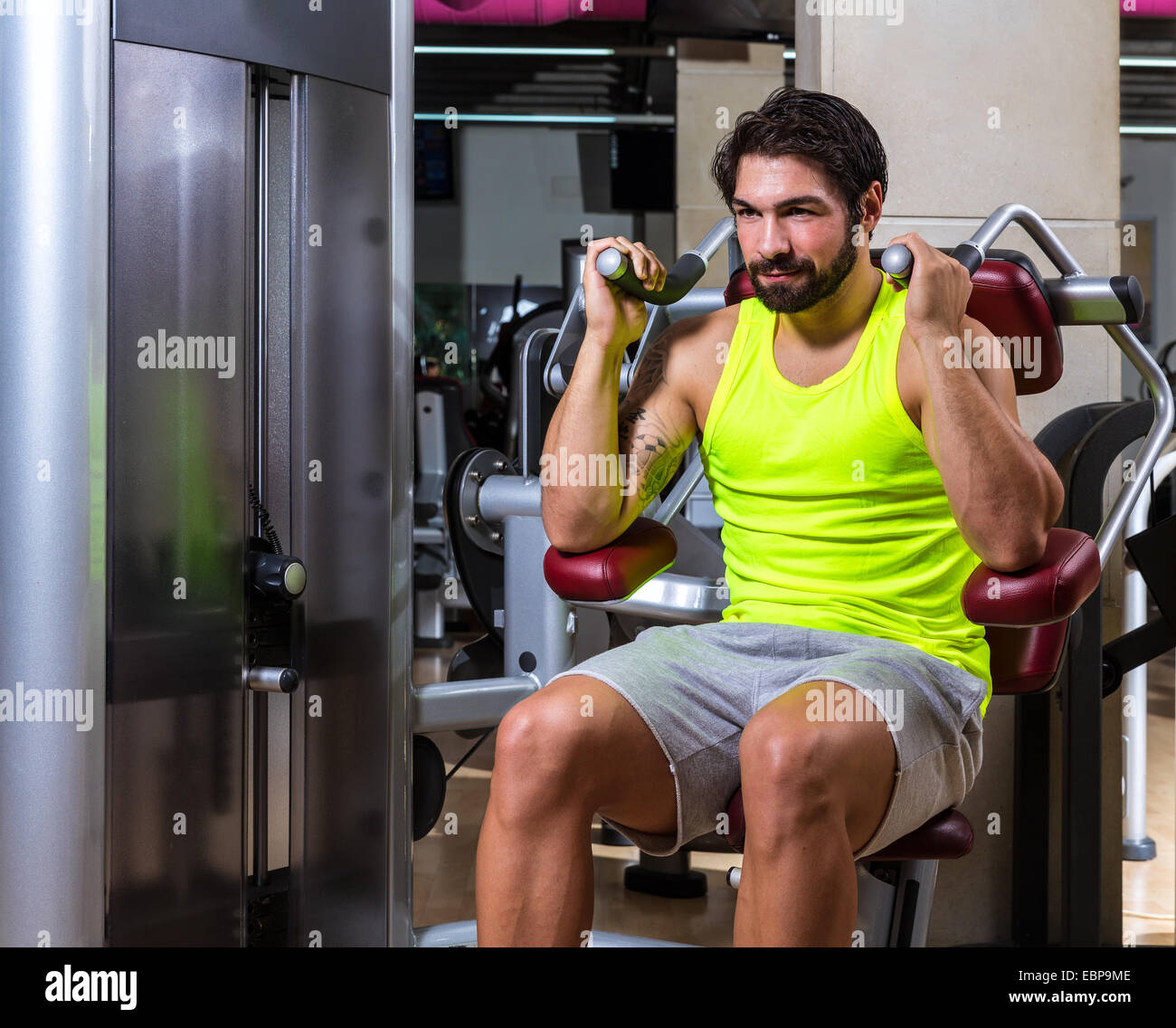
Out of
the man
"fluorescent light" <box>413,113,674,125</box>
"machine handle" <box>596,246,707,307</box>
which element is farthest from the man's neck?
"fluorescent light" <box>413,113,674,125</box>

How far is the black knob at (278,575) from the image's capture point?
169 cm

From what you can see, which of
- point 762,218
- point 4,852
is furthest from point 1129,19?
point 4,852

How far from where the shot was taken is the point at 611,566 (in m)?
1.48

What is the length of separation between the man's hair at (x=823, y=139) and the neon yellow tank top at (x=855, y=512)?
16cm

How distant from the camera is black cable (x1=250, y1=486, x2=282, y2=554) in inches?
69.2

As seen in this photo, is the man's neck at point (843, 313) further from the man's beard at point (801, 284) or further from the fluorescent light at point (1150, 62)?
the fluorescent light at point (1150, 62)

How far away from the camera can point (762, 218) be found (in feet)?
4.90

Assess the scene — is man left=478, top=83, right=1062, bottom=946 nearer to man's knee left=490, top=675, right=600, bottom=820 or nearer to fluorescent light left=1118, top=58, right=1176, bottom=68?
man's knee left=490, top=675, right=600, bottom=820

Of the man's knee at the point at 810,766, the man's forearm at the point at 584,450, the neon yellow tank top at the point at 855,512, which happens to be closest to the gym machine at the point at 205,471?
the man's forearm at the point at 584,450

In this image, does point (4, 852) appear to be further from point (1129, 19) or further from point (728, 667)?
point (1129, 19)

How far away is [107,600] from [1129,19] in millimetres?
6194

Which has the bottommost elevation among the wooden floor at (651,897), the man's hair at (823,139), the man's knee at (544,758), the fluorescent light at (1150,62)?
the wooden floor at (651,897)

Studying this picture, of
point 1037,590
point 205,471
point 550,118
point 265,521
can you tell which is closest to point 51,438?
point 205,471

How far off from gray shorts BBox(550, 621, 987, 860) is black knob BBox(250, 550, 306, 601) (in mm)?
479
